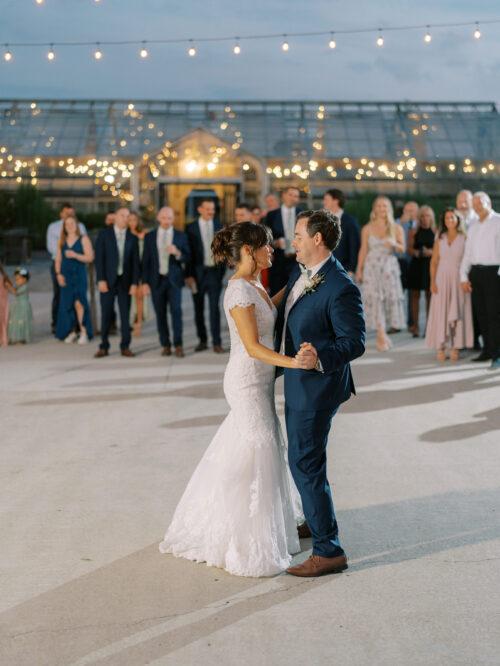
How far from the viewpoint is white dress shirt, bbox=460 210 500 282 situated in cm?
1137

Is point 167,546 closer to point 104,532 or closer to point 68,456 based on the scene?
point 104,532

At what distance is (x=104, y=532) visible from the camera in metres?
5.39

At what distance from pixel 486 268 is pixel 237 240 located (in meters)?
7.05

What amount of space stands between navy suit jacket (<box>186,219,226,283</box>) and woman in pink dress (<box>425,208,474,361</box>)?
2528 millimetres

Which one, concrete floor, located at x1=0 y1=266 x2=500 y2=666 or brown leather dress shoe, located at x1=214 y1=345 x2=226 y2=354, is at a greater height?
brown leather dress shoe, located at x1=214 y1=345 x2=226 y2=354

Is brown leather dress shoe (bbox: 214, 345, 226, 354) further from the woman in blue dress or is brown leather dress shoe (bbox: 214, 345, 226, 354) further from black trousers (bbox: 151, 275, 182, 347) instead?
the woman in blue dress

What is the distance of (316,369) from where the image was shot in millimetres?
4453

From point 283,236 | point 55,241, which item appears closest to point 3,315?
point 55,241

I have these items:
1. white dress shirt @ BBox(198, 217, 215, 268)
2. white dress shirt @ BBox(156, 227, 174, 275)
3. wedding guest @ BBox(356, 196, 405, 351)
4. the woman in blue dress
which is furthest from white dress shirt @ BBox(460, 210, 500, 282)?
the woman in blue dress

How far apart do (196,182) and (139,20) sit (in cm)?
1472

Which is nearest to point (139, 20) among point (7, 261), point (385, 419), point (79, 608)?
point (7, 261)

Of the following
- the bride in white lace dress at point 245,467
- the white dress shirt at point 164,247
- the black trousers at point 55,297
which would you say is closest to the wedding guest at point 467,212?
the white dress shirt at point 164,247

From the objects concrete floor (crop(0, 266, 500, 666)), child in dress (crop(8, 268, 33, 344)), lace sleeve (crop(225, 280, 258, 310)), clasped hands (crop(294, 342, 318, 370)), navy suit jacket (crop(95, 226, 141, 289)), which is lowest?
concrete floor (crop(0, 266, 500, 666))

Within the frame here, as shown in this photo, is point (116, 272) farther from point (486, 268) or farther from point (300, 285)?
point (300, 285)
